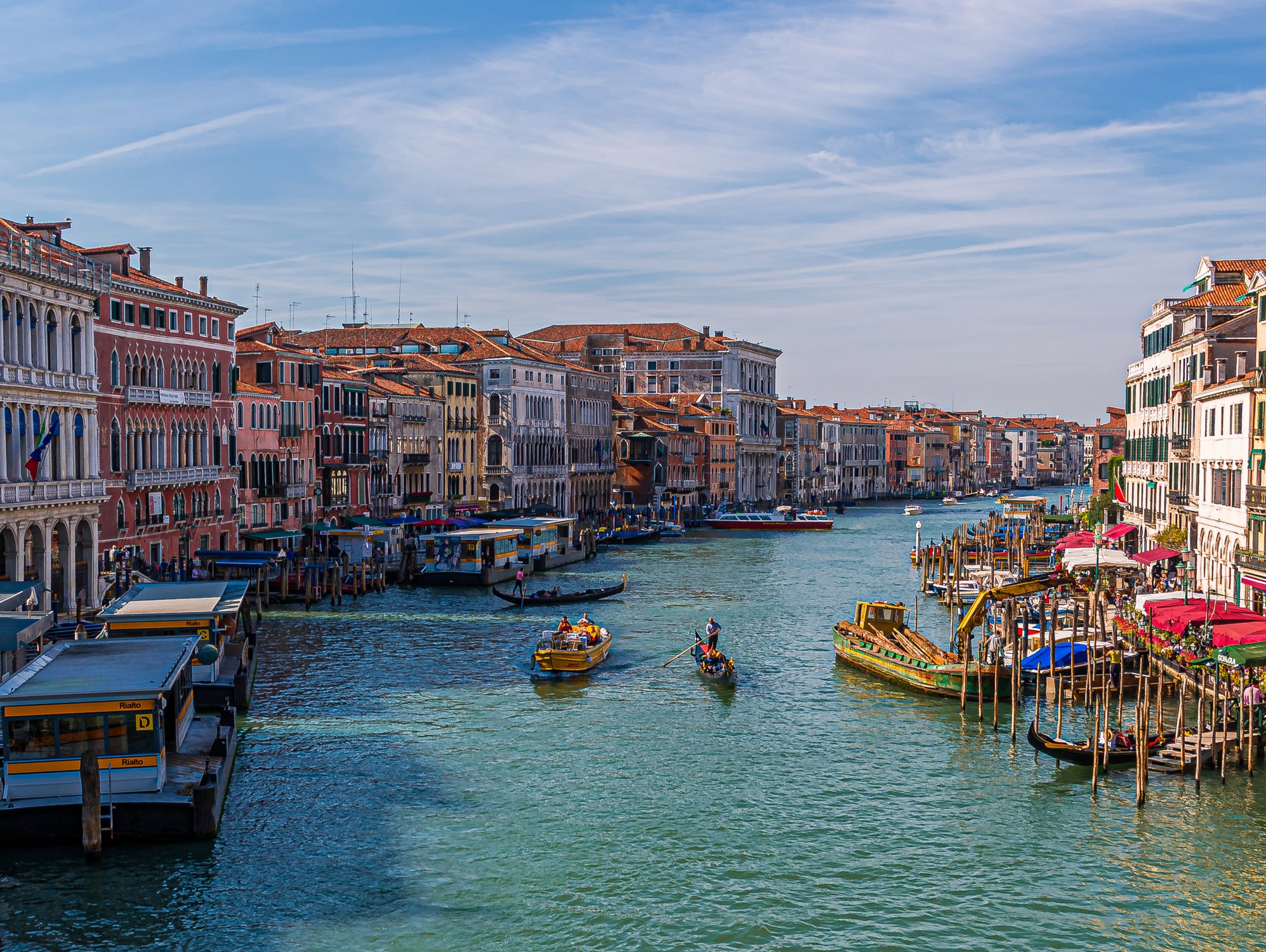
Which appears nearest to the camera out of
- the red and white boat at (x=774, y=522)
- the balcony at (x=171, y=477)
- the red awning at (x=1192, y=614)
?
the red awning at (x=1192, y=614)

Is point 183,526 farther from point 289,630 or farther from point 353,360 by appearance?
point 353,360

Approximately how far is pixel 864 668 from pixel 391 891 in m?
15.4

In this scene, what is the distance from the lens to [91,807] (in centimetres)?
1573

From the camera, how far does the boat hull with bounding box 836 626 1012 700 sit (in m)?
25.7

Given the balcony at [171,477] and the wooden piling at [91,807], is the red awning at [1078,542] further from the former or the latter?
the wooden piling at [91,807]

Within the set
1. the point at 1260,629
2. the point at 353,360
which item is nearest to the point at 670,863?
the point at 1260,629

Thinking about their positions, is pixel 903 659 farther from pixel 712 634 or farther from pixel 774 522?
pixel 774 522

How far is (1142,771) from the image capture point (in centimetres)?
1831

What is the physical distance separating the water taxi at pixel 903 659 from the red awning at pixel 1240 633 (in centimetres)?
427

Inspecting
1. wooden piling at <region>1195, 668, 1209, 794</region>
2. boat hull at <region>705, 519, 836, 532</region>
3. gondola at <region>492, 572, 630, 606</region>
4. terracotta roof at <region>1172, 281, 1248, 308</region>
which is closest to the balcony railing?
gondola at <region>492, 572, 630, 606</region>

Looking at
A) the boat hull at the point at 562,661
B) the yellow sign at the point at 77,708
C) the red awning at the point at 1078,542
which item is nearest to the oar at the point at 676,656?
the boat hull at the point at 562,661

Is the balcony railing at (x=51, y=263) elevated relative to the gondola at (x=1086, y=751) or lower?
elevated

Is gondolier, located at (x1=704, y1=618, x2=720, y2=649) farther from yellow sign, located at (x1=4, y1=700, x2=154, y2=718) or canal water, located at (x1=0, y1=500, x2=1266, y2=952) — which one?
yellow sign, located at (x1=4, y1=700, x2=154, y2=718)

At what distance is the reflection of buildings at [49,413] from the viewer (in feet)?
94.1
